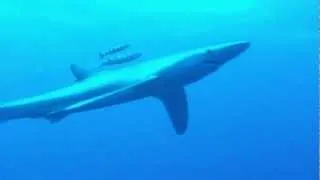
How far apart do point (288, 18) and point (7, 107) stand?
752 inches

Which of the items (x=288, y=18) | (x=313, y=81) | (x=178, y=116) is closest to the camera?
(x=178, y=116)

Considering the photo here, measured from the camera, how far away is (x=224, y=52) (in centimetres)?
495

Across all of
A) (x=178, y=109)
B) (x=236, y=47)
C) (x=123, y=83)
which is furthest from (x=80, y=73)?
(x=236, y=47)

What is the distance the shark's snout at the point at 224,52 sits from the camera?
16.2ft

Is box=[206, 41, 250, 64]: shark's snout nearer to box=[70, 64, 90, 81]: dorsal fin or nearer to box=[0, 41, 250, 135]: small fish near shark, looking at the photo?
box=[0, 41, 250, 135]: small fish near shark

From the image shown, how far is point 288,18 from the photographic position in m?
23.1

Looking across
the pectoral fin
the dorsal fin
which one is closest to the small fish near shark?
the dorsal fin

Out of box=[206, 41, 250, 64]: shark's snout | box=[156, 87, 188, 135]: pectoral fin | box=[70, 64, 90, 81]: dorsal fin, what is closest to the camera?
box=[206, 41, 250, 64]: shark's snout

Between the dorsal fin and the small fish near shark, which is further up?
the dorsal fin

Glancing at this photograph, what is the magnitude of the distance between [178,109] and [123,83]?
1158 mm

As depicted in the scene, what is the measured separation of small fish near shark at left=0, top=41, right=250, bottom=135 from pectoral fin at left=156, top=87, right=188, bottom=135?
2.00ft

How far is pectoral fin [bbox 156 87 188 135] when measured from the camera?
5984mm

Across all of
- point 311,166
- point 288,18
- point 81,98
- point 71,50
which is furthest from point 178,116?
point 311,166

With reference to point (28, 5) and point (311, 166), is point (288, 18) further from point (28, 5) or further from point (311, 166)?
point (311, 166)
